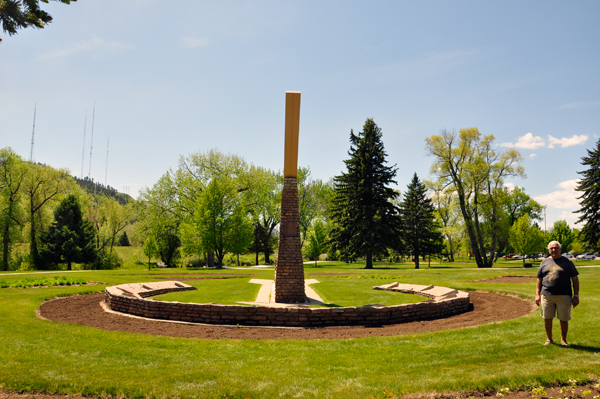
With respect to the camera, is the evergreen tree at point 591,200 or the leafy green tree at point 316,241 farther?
the leafy green tree at point 316,241

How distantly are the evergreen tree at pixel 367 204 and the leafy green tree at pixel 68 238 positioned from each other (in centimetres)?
2449

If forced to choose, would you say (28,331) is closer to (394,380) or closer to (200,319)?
(200,319)

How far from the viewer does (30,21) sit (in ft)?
23.4

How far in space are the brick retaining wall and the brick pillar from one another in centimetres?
216

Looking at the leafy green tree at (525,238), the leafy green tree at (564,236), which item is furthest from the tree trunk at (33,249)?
the leafy green tree at (564,236)

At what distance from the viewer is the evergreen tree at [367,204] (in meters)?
32.9

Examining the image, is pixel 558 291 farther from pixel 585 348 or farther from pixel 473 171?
pixel 473 171

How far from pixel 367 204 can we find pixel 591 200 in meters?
22.4

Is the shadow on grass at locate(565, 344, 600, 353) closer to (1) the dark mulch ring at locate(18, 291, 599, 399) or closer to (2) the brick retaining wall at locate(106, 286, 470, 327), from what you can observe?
(1) the dark mulch ring at locate(18, 291, 599, 399)

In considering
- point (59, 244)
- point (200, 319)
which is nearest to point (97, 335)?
point (200, 319)

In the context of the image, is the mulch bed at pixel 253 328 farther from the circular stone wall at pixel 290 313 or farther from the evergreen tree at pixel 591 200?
the evergreen tree at pixel 591 200

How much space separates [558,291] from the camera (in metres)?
6.10

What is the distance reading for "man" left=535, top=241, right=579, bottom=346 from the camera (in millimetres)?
6035

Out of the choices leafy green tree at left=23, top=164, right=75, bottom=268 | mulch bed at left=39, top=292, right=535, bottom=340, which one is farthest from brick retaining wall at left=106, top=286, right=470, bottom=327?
leafy green tree at left=23, top=164, right=75, bottom=268
